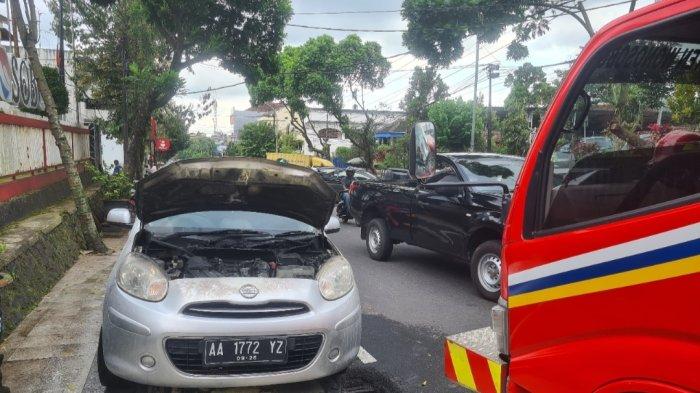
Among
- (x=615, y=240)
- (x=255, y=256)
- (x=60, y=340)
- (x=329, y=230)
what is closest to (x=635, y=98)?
(x=615, y=240)

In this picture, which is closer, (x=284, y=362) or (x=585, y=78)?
(x=585, y=78)

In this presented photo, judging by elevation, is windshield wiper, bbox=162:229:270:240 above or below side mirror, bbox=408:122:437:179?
below

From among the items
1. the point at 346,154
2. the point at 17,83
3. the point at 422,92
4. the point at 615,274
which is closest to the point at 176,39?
the point at 17,83

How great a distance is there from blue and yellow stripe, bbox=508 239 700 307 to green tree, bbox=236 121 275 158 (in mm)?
52157

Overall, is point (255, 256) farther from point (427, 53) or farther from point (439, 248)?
point (427, 53)

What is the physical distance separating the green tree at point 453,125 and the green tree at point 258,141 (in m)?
27.5

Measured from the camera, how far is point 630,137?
2.17 metres

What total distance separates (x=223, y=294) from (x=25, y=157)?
268 inches

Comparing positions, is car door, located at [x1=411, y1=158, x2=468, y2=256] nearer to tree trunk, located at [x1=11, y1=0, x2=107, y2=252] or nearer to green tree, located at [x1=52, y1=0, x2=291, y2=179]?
tree trunk, located at [x1=11, y1=0, x2=107, y2=252]

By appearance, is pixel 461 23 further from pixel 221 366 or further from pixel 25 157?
pixel 221 366

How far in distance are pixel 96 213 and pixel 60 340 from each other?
7.64 meters

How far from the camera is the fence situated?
23.8ft

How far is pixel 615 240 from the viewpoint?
1.75 meters

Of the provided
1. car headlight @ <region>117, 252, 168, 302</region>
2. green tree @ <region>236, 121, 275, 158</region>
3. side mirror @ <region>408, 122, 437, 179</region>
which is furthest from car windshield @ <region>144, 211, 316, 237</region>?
green tree @ <region>236, 121, 275, 158</region>
